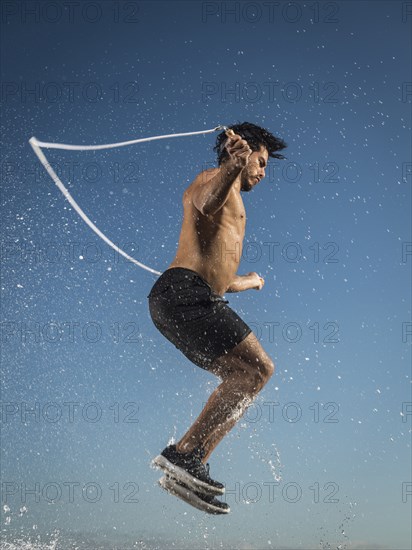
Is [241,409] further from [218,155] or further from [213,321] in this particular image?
[218,155]

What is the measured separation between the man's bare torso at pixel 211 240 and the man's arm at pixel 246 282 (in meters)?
0.63

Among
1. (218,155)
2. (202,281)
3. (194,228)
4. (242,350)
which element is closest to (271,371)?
(242,350)

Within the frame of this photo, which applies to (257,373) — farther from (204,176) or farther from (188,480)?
(204,176)

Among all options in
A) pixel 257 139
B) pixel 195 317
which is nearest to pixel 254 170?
pixel 257 139

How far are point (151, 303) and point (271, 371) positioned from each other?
140 cm

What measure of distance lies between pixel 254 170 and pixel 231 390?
2401 mm

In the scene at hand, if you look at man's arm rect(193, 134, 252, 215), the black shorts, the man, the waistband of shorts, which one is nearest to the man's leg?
the man

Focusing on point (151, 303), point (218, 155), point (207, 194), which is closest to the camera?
point (207, 194)

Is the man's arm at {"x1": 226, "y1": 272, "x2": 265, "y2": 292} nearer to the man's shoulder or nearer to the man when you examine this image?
the man

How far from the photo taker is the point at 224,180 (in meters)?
7.60

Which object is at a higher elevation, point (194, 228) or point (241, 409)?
point (194, 228)

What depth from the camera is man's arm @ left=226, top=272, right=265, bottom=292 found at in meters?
9.09

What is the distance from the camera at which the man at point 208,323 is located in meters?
7.82

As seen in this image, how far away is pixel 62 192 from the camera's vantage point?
10.4 meters
